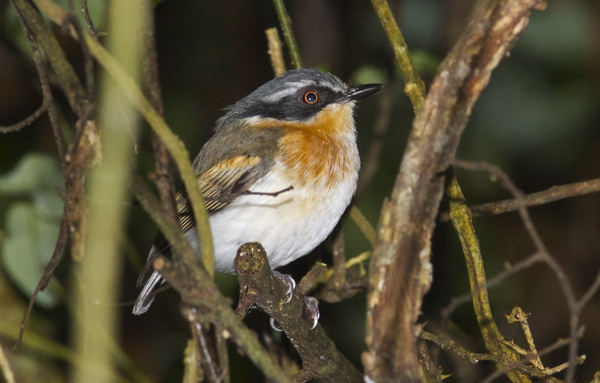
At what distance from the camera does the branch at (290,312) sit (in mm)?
3135

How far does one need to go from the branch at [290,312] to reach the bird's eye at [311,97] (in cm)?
164

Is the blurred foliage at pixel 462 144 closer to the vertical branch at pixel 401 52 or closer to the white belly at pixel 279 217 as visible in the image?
the white belly at pixel 279 217

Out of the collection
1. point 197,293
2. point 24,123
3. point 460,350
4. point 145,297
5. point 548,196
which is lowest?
point 460,350

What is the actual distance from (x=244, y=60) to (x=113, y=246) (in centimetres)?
671

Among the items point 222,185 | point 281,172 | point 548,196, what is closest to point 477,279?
point 548,196

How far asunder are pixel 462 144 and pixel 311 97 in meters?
3.11

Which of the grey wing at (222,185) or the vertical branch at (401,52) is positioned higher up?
the vertical branch at (401,52)

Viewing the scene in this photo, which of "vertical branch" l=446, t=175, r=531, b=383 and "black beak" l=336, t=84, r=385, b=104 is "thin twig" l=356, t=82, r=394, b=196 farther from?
"vertical branch" l=446, t=175, r=531, b=383

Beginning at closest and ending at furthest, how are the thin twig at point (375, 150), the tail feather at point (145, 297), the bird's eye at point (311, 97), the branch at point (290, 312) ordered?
1. the branch at point (290, 312)
2. the tail feather at point (145, 297)
3. the bird's eye at point (311, 97)
4. the thin twig at point (375, 150)

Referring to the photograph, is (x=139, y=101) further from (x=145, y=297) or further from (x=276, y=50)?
(x=276, y=50)

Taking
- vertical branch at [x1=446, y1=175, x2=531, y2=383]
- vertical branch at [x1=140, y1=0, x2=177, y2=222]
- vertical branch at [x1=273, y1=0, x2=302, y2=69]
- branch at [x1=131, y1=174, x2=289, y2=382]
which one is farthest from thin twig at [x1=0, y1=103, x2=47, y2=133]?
vertical branch at [x1=446, y1=175, x2=531, y2=383]

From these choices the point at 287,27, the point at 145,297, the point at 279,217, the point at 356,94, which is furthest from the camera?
the point at 356,94

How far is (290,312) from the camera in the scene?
11.4 feet

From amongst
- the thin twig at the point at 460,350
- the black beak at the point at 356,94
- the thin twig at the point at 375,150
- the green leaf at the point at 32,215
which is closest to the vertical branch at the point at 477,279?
the thin twig at the point at 460,350
